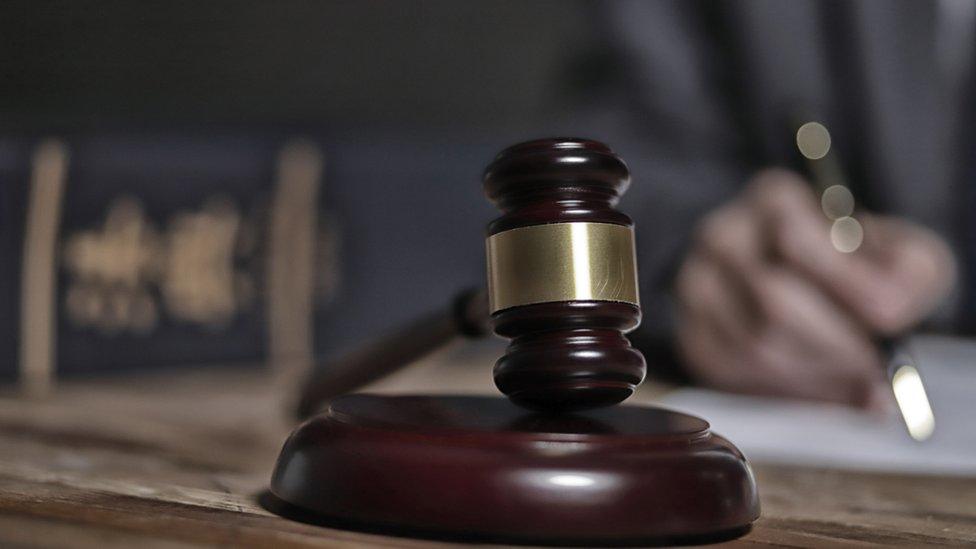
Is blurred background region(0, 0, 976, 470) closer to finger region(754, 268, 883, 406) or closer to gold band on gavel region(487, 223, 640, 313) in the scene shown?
finger region(754, 268, 883, 406)

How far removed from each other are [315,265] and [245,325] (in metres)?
0.13

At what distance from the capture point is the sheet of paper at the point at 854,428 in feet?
2.05

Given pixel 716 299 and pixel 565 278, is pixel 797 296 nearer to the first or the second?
pixel 716 299

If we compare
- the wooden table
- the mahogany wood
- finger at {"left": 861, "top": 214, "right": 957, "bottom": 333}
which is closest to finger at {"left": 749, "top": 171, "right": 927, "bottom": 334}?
finger at {"left": 861, "top": 214, "right": 957, "bottom": 333}

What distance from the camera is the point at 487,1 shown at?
2.26 meters

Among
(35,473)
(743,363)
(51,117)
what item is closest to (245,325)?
(51,117)

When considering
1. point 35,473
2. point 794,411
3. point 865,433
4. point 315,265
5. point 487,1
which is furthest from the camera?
point 487,1

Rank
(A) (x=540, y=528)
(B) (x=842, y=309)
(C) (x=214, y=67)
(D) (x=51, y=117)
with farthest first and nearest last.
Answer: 1. (C) (x=214, y=67)
2. (D) (x=51, y=117)
3. (B) (x=842, y=309)
4. (A) (x=540, y=528)

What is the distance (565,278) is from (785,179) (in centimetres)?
87

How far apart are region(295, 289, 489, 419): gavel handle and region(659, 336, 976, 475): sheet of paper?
0.75 ft

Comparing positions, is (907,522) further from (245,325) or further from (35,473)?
(245,325)

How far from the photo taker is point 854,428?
30.9 inches

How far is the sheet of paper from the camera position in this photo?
0.63 metres

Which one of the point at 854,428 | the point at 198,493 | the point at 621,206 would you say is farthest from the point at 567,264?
the point at 621,206
